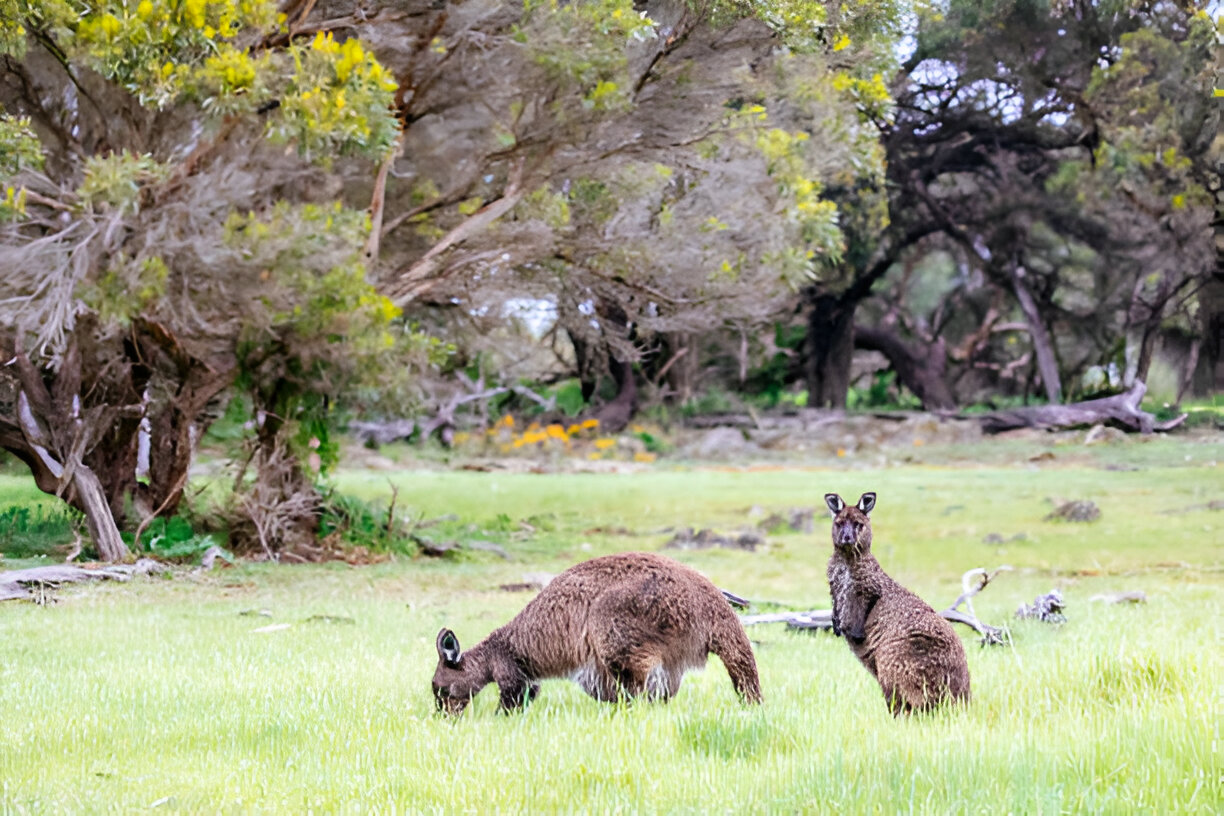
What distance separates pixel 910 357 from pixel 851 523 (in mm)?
20763

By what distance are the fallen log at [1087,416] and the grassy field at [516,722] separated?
212 inches

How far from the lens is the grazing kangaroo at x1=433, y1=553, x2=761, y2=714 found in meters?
3.60

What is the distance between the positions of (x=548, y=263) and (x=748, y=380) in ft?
31.0

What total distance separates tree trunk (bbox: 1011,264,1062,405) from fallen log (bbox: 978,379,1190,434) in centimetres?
92

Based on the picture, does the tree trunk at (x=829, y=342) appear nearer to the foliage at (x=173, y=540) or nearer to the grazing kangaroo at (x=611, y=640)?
the foliage at (x=173, y=540)

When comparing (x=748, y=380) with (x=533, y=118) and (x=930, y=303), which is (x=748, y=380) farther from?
(x=533, y=118)

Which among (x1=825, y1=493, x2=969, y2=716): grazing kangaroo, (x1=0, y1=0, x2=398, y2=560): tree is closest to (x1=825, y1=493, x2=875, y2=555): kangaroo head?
(x1=825, y1=493, x2=969, y2=716): grazing kangaroo

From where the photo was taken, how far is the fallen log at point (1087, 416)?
13664 millimetres

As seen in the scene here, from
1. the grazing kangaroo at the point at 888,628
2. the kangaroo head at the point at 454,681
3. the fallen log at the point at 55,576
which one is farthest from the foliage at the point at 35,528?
the grazing kangaroo at the point at 888,628

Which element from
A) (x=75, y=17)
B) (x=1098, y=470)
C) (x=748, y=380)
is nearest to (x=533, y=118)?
(x=75, y=17)

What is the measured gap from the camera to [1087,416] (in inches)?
590

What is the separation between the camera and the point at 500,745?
10.9 feet

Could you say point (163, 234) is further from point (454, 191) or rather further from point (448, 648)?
point (448, 648)

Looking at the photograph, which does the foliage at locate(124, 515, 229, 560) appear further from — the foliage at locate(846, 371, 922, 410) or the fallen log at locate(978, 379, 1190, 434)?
the foliage at locate(846, 371, 922, 410)
